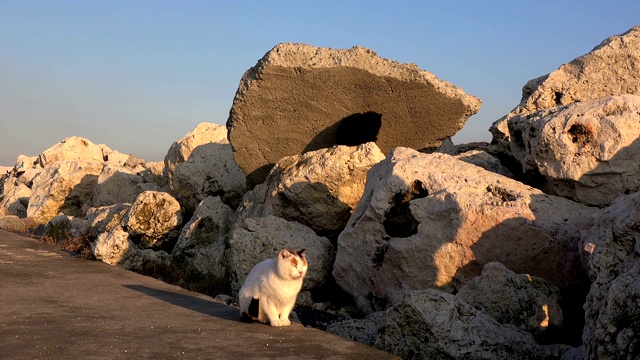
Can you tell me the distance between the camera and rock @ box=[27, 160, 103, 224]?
16812 millimetres

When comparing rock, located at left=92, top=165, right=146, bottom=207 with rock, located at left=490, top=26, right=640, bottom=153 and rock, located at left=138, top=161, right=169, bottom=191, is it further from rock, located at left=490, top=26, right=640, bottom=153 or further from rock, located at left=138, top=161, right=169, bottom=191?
rock, located at left=490, top=26, right=640, bottom=153

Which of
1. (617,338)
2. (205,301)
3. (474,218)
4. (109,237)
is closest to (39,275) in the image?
(109,237)

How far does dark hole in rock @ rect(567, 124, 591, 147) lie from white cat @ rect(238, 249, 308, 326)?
3.79 meters

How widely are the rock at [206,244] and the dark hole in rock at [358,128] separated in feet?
7.74

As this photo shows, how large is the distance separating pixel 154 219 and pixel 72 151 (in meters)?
10.8

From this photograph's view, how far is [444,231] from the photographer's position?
791cm

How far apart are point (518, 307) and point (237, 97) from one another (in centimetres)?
595

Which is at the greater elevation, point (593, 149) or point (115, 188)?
point (593, 149)

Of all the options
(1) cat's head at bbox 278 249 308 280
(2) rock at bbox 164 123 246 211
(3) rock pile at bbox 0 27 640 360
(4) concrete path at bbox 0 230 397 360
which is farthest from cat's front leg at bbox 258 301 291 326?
(2) rock at bbox 164 123 246 211

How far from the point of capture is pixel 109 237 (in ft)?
35.5

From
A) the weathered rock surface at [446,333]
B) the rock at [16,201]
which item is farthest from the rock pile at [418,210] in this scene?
the rock at [16,201]

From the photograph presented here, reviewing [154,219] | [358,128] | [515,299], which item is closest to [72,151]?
[154,219]

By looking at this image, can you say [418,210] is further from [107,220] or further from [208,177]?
[107,220]

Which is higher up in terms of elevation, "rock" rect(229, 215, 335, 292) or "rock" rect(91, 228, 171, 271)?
"rock" rect(229, 215, 335, 292)
